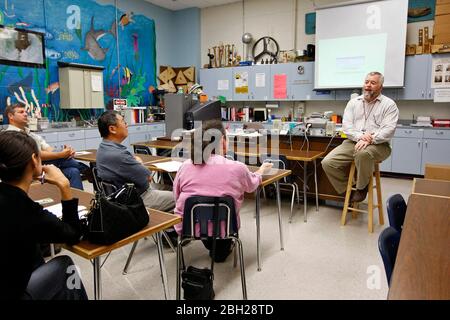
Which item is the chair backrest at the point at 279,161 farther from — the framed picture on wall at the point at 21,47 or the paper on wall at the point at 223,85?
the framed picture on wall at the point at 21,47

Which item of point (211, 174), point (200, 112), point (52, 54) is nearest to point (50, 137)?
point (52, 54)

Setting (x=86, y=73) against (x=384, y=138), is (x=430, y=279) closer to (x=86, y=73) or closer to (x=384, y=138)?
(x=384, y=138)

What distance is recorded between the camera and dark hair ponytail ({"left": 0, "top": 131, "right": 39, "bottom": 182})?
1358 millimetres

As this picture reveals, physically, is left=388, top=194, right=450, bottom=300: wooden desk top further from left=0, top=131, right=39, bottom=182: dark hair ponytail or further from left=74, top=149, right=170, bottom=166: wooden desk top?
left=74, top=149, right=170, bottom=166: wooden desk top

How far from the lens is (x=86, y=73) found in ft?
19.2

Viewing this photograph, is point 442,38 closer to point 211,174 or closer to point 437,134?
point 437,134

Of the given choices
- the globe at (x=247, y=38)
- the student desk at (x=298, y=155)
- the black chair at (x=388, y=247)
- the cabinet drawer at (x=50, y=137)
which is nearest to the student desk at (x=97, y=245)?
the black chair at (x=388, y=247)

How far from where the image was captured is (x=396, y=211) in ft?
6.31

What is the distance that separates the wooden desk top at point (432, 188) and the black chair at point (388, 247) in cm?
85

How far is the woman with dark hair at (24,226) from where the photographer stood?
51.3 inches

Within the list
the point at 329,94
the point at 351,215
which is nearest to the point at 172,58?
the point at 329,94

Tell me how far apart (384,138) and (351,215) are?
100cm

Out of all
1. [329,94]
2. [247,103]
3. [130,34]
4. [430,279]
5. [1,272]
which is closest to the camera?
[430,279]

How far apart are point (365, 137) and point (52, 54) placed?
510 cm
